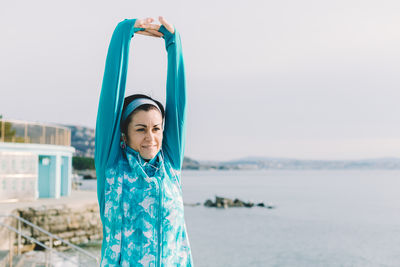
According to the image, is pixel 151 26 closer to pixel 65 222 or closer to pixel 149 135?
pixel 149 135

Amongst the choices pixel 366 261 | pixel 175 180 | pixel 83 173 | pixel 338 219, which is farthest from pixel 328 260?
pixel 83 173

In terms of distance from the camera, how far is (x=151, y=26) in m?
1.99

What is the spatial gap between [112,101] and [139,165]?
29cm

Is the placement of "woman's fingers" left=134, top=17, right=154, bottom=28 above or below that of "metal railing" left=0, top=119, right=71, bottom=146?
below

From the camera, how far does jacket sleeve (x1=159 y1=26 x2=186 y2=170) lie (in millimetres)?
2002

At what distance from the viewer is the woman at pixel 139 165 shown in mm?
1795

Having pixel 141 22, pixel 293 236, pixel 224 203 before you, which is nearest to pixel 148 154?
pixel 141 22

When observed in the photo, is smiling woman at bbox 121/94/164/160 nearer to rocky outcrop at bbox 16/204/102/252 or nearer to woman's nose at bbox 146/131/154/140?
woman's nose at bbox 146/131/154/140

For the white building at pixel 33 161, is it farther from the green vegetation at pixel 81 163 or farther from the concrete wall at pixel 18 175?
the green vegetation at pixel 81 163

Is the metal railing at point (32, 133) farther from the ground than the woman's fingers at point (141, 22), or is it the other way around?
the metal railing at point (32, 133)

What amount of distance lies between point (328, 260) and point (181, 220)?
25.4 metres

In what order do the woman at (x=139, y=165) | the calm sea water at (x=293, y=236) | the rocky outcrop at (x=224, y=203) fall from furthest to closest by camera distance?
1. the rocky outcrop at (x=224, y=203)
2. the calm sea water at (x=293, y=236)
3. the woman at (x=139, y=165)

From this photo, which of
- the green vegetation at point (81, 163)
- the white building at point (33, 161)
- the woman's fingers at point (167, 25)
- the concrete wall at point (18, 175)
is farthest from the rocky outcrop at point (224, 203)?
the green vegetation at point (81, 163)

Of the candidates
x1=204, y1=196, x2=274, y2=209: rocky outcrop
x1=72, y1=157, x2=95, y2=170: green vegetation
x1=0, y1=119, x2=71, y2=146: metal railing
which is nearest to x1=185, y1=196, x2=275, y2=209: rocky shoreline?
x1=204, y1=196, x2=274, y2=209: rocky outcrop
